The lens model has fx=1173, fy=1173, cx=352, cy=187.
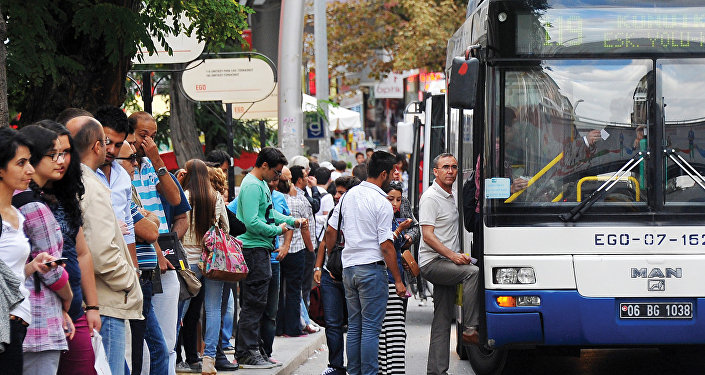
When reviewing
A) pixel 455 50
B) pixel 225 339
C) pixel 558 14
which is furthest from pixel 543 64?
pixel 225 339

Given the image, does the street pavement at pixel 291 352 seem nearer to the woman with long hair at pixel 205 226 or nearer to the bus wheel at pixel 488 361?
the woman with long hair at pixel 205 226

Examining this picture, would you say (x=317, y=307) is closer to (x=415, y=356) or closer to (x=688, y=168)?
(x=415, y=356)

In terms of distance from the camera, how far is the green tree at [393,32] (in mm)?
34562

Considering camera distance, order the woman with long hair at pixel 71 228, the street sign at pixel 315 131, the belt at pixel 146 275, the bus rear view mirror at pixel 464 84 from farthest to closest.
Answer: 1. the street sign at pixel 315 131
2. the bus rear view mirror at pixel 464 84
3. the belt at pixel 146 275
4. the woman with long hair at pixel 71 228

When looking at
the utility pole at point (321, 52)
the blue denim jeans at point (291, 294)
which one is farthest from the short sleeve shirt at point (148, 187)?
the utility pole at point (321, 52)

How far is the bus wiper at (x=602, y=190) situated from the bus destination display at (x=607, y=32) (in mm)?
792

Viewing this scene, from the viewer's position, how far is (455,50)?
11.2 meters

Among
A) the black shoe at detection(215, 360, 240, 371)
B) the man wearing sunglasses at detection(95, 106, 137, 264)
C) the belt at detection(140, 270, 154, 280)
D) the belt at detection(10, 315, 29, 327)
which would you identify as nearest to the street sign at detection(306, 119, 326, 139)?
the black shoe at detection(215, 360, 240, 371)

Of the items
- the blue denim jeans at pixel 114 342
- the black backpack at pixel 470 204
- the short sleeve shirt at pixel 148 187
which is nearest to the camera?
the blue denim jeans at pixel 114 342

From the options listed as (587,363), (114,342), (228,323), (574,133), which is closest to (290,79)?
(228,323)

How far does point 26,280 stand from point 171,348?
2.63 m

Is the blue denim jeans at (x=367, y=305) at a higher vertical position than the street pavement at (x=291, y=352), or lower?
higher

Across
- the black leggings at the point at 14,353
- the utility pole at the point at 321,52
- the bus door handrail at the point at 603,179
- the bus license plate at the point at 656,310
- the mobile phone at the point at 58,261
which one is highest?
the utility pole at the point at 321,52

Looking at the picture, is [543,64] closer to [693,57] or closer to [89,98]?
[693,57]
